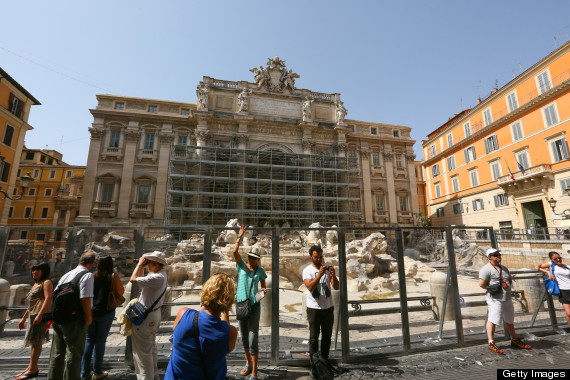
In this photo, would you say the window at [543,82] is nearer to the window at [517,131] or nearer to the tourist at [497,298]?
the window at [517,131]

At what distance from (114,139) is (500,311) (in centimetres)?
2618

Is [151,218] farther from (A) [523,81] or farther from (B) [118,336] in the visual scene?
(A) [523,81]

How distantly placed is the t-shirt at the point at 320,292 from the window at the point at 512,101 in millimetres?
26417

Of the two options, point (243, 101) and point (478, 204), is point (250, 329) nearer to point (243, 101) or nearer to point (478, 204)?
point (243, 101)

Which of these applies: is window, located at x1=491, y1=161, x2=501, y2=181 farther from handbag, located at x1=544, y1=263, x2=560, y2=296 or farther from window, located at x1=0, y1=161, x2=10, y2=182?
window, located at x1=0, y1=161, x2=10, y2=182

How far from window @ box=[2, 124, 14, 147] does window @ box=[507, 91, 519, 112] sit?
38.8m

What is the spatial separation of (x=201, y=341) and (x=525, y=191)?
85.5 feet

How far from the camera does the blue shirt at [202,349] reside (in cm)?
179

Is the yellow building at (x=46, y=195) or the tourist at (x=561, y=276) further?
the yellow building at (x=46, y=195)

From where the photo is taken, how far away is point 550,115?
709 inches

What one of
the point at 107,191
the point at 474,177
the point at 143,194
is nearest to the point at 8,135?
the point at 107,191

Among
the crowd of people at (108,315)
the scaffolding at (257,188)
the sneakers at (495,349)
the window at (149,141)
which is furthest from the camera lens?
the window at (149,141)

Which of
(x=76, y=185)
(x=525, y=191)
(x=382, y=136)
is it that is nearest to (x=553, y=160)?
(x=525, y=191)

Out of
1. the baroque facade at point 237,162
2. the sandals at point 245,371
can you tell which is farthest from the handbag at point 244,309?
the baroque facade at point 237,162
